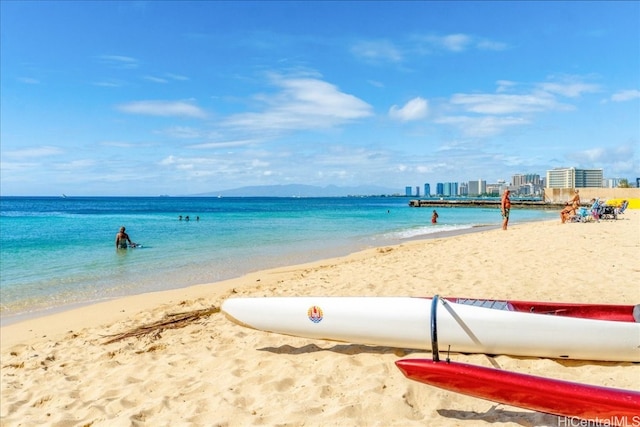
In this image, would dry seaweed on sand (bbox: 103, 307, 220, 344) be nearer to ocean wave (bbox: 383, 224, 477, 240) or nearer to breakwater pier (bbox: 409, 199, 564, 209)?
ocean wave (bbox: 383, 224, 477, 240)

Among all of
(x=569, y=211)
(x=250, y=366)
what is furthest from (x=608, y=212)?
(x=250, y=366)

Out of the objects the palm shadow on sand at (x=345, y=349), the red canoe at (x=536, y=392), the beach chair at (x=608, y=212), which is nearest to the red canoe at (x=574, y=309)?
the palm shadow on sand at (x=345, y=349)

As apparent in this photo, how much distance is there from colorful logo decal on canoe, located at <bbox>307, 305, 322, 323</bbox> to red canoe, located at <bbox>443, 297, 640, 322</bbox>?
149cm

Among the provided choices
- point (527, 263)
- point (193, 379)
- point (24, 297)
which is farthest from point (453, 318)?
point (24, 297)

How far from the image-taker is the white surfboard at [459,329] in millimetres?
3945

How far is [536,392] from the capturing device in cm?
282

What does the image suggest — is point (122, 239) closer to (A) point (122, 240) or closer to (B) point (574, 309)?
(A) point (122, 240)

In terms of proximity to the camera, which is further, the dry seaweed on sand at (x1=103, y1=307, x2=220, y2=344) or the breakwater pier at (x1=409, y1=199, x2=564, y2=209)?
the breakwater pier at (x1=409, y1=199, x2=564, y2=209)

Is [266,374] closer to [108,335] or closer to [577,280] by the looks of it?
[108,335]

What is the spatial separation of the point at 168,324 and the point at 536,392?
5148 millimetres

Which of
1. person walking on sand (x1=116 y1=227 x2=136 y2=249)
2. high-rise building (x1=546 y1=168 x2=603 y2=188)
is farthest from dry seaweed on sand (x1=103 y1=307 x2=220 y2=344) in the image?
high-rise building (x1=546 y1=168 x2=603 y2=188)

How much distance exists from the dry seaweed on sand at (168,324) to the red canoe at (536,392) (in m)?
4.08

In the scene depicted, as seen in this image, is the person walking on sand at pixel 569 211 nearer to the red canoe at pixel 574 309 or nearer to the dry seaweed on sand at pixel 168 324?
the red canoe at pixel 574 309

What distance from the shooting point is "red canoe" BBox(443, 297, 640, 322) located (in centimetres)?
439
